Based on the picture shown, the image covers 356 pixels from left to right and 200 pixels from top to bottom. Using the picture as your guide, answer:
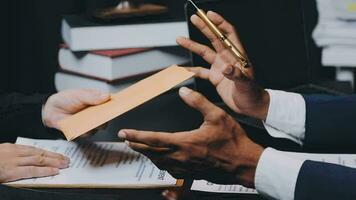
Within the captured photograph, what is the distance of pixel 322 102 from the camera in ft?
3.44

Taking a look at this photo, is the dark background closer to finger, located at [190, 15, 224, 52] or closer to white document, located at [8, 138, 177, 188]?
finger, located at [190, 15, 224, 52]

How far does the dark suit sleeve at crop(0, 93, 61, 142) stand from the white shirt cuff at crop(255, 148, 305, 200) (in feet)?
1.57

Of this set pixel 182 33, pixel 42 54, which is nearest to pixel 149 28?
pixel 182 33

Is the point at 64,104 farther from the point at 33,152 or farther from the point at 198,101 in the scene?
the point at 198,101

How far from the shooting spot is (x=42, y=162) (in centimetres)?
88

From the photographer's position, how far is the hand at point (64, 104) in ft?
3.27

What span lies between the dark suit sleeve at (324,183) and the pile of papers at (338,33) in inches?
23.7

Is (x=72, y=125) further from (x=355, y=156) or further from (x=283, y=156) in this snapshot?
(x=355, y=156)

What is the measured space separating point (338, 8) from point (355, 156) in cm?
52

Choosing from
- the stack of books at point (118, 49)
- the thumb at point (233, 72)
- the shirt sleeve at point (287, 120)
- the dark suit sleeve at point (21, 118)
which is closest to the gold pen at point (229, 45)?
the thumb at point (233, 72)

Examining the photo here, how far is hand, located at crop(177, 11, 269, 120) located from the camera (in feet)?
3.34

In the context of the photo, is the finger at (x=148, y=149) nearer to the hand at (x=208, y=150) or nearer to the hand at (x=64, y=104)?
the hand at (x=208, y=150)

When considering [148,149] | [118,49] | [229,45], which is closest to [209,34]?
[229,45]

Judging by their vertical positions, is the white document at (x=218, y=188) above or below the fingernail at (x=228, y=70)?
below
